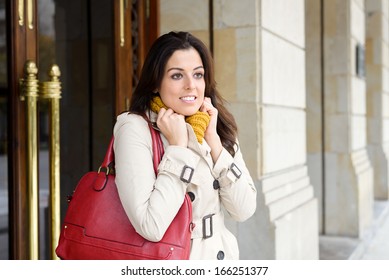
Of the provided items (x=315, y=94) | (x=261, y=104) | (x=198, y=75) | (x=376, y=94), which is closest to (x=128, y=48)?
(x=261, y=104)

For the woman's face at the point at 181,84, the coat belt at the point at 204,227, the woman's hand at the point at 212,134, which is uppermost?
the woman's face at the point at 181,84

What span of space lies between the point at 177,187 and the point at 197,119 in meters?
0.29

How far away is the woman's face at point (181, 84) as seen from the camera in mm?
2143

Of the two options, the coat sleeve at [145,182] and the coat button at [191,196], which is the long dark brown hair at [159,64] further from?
the coat button at [191,196]

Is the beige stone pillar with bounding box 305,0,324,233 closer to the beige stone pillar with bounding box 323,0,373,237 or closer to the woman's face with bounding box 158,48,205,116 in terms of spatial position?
the beige stone pillar with bounding box 323,0,373,237

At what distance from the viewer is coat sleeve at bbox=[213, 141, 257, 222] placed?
2.22m

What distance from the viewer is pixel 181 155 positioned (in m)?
2.07

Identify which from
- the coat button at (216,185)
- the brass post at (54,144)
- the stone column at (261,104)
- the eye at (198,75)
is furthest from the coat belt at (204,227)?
the stone column at (261,104)

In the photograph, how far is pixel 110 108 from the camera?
3.80 m

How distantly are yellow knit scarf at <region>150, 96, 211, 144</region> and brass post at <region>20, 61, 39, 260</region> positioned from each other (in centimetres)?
97

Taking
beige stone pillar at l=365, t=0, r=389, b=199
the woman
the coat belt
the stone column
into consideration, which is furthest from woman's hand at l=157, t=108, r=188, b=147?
beige stone pillar at l=365, t=0, r=389, b=199

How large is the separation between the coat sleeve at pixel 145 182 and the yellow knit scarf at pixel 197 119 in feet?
0.32
